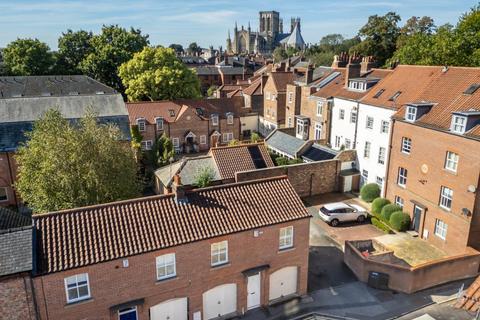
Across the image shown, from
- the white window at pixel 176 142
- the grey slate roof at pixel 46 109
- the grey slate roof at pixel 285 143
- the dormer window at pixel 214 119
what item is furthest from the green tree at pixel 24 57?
the grey slate roof at pixel 285 143

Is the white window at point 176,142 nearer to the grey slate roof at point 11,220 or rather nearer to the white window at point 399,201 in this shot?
the grey slate roof at point 11,220

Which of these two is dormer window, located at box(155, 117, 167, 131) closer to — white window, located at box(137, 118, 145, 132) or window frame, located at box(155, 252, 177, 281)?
white window, located at box(137, 118, 145, 132)

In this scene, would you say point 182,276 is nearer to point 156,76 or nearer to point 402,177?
point 402,177

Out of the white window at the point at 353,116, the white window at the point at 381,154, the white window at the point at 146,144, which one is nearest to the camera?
the white window at the point at 381,154

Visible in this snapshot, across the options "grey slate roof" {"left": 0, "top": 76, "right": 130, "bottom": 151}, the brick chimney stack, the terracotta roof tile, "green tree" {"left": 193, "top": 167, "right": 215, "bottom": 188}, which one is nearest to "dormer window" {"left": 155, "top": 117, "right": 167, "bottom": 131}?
"grey slate roof" {"left": 0, "top": 76, "right": 130, "bottom": 151}

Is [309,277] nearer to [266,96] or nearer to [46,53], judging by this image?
[266,96]
